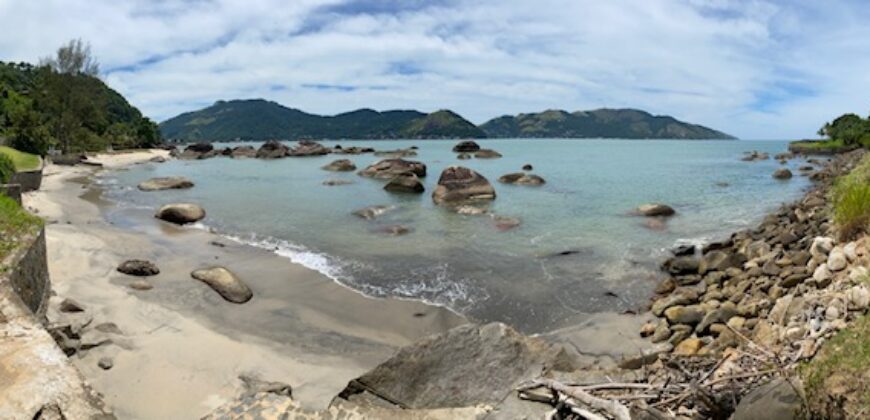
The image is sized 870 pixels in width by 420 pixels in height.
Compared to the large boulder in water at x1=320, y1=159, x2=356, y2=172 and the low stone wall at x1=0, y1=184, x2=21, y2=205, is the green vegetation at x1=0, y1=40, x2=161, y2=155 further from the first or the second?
the low stone wall at x1=0, y1=184, x2=21, y2=205

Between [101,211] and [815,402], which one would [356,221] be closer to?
[101,211]

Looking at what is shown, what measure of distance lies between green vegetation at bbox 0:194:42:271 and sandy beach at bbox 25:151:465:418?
1.37m

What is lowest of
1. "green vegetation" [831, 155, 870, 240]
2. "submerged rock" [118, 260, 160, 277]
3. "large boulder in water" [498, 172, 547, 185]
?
"submerged rock" [118, 260, 160, 277]

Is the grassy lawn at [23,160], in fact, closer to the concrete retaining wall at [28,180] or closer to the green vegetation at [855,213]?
the concrete retaining wall at [28,180]

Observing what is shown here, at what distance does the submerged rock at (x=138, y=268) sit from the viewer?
12.7 m

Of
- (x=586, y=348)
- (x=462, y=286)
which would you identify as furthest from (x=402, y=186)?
(x=586, y=348)

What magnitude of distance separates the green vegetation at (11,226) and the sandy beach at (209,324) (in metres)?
1.37

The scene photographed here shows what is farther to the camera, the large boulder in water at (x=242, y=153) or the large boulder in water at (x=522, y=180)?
→ the large boulder in water at (x=242, y=153)

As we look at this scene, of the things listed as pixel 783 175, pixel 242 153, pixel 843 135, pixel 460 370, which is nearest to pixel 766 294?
pixel 460 370

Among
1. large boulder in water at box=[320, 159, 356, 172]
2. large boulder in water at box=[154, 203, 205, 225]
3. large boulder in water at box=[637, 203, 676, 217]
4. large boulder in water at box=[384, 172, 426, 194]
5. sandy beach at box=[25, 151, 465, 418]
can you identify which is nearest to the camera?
sandy beach at box=[25, 151, 465, 418]

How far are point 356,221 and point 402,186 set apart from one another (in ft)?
33.7

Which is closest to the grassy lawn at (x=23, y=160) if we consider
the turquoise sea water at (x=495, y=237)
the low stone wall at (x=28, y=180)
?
the turquoise sea water at (x=495, y=237)

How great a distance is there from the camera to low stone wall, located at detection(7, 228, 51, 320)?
754cm

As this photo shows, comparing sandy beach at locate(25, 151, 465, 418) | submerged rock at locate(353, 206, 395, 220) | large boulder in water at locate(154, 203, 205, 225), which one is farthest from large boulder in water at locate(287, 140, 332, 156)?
sandy beach at locate(25, 151, 465, 418)
